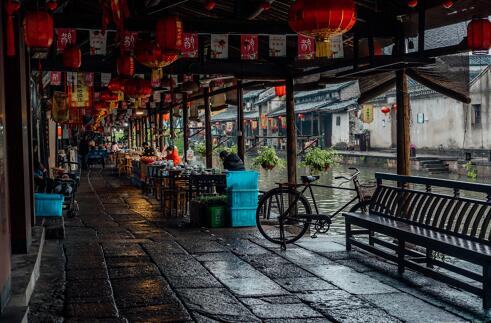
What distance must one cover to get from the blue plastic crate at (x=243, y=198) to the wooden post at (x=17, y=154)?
15.8 feet

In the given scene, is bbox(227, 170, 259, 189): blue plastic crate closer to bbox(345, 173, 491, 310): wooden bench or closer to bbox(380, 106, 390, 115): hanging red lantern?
bbox(345, 173, 491, 310): wooden bench

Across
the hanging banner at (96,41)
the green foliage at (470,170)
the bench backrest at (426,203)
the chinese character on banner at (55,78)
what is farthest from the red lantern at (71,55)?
the green foliage at (470,170)

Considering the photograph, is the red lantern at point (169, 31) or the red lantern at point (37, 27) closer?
the red lantern at point (37, 27)

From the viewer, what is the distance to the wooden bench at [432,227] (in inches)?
A: 272

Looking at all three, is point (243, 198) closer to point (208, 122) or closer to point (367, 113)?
point (208, 122)

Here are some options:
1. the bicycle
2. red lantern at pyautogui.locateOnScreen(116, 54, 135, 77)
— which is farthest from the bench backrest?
red lantern at pyautogui.locateOnScreen(116, 54, 135, 77)

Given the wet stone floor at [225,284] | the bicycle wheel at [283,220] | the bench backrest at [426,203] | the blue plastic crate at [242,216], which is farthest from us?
the blue plastic crate at [242,216]

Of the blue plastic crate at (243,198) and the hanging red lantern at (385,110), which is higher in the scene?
the hanging red lantern at (385,110)

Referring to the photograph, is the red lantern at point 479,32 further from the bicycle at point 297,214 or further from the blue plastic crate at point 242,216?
the blue plastic crate at point 242,216

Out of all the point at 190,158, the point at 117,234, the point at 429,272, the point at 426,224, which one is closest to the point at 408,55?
the point at 426,224

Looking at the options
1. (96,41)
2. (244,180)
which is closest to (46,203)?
(96,41)

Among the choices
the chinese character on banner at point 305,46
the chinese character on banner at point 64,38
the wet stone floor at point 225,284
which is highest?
the chinese character on banner at point 64,38

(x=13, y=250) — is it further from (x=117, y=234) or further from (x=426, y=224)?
(x=426, y=224)

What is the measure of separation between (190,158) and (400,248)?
Answer: 12946mm
